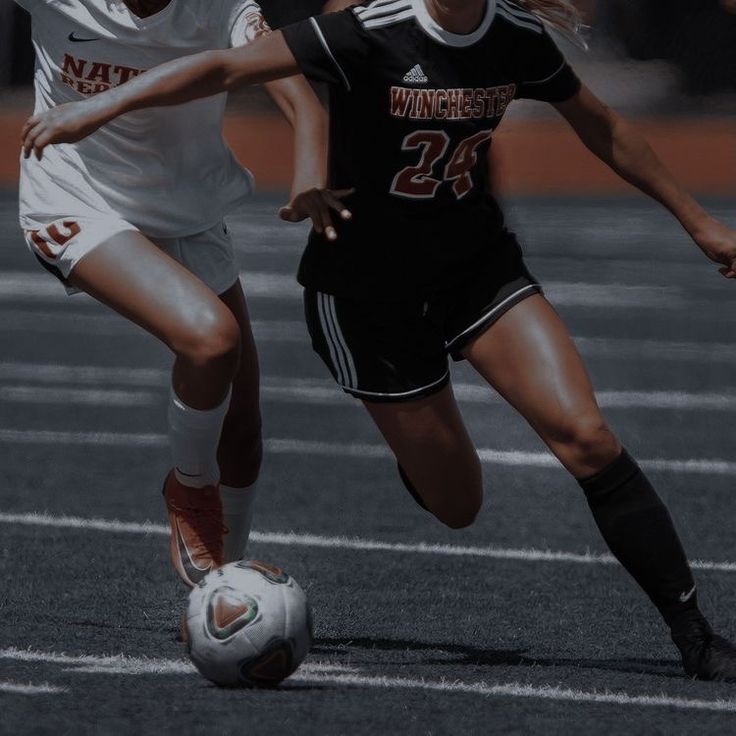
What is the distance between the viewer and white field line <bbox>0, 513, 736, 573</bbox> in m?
6.91

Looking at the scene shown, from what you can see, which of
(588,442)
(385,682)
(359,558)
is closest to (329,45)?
(588,442)

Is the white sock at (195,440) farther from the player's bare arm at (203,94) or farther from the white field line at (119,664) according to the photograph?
the player's bare arm at (203,94)

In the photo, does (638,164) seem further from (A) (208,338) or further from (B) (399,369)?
(A) (208,338)

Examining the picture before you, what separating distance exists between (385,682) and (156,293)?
122cm

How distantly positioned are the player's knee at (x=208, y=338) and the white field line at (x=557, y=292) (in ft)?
30.5

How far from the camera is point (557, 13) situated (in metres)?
5.49

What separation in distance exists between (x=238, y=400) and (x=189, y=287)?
2.22 feet

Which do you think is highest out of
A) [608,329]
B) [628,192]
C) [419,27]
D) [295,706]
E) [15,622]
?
[419,27]

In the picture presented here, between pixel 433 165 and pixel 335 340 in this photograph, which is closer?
pixel 433 165

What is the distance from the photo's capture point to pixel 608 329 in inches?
526

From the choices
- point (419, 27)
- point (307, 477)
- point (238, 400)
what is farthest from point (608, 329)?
point (419, 27)

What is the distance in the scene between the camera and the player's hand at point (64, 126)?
A: 199 inches

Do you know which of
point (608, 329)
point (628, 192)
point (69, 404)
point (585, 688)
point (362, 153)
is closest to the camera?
point (585, 688)

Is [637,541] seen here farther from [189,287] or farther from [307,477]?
[307,477]
